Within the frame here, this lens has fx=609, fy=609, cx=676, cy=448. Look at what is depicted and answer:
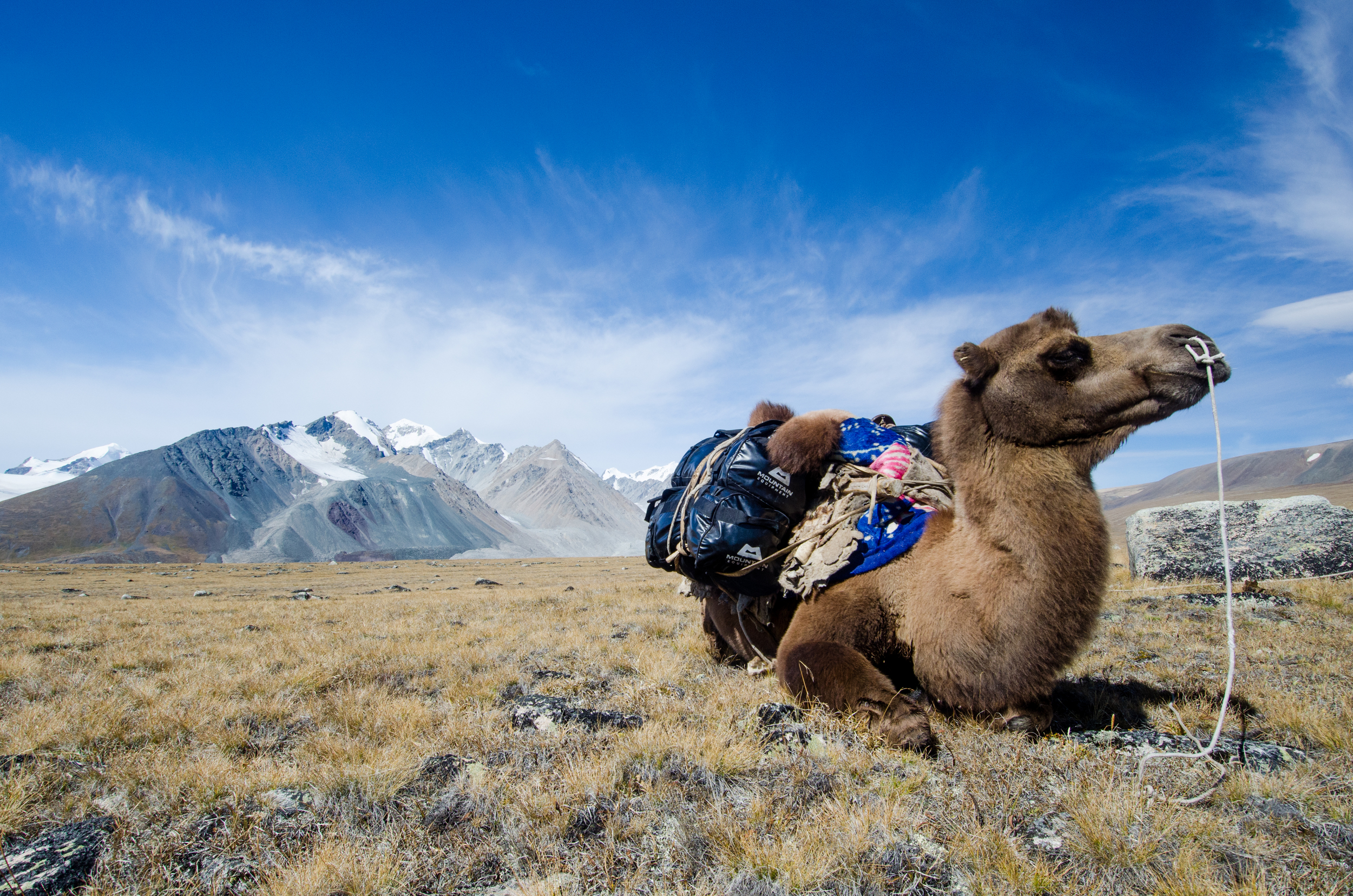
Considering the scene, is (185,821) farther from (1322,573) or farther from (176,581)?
(176,581)

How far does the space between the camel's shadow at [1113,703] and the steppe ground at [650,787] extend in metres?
0.03

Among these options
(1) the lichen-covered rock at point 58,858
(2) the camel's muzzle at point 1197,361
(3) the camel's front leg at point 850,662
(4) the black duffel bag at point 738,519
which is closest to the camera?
(1) the lichen-covered rock at point 58,858

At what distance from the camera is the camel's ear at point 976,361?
374 cm

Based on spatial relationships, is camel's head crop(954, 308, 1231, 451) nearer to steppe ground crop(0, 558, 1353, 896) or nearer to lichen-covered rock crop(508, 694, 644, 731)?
steppe ground crop(0, 558, 1353, 896)

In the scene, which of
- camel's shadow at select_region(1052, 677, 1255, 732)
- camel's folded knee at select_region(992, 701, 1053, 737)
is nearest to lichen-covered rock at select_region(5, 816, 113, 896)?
camel's folded knee at select_region(992, 701, 1053, 737)

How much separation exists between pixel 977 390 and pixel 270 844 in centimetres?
439

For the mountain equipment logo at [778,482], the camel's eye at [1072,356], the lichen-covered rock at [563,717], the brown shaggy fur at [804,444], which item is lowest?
the lichen-covered rock at [563,717]

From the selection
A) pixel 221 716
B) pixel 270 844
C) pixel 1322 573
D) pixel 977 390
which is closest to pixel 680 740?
pixel 270 844

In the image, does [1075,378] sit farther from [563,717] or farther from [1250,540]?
[1250,540]

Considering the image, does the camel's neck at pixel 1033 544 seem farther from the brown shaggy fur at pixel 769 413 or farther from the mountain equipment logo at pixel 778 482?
the brown shaggy fur at pixel 769 413

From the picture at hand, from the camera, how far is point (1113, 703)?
4402mm

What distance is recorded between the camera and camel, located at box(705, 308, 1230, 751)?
10.9ft

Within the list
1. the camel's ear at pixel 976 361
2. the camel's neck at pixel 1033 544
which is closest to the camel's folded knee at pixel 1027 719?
the camel's neck at pixel 1033 544

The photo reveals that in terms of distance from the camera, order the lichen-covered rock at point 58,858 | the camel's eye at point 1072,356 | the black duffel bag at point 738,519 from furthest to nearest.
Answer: the black duffel bag at point 738,519 < the camel's eye at point 1072,356 < the lichen-covered rock at point 58,858
